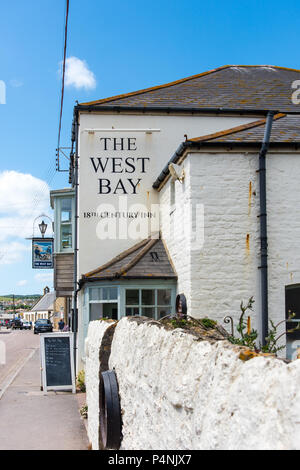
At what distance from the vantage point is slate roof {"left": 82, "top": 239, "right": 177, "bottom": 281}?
13.4 metres

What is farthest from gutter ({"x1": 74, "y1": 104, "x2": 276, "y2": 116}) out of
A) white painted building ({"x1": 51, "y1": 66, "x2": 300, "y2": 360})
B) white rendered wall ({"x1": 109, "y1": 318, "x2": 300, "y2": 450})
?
white rendered wall ({"x1": 109, "y1": 318, "x2": 300, "y2": 450})

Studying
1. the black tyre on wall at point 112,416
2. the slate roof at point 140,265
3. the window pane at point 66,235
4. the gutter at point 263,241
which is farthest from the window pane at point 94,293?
the black tyre on wall at point 112,416

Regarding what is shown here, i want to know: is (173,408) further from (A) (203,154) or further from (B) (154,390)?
(A) (203,154)

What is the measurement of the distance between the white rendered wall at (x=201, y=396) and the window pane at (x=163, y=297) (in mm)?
7671

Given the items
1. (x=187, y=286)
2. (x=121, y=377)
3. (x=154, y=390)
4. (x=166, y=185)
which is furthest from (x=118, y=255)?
(x=154, y=390)

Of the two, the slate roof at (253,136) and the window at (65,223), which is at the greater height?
the slate roof at (253,136)

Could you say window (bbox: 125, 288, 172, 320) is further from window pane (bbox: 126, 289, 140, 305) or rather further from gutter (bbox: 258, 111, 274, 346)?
gutter (bbox: 258, 111, 274, 346)

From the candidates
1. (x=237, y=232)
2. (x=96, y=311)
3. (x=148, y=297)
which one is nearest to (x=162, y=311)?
(x=148, y=297)

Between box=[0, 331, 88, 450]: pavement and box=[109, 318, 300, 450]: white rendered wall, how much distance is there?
11.5 ft

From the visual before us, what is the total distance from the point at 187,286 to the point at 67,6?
19.2 ft

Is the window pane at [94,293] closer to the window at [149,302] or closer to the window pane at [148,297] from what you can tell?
the window at [149,302]

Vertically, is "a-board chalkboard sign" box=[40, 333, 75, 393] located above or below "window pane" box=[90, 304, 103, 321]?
below

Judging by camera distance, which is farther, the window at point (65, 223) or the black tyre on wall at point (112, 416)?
the window at point (65, 223)

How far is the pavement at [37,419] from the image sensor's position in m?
8.77
